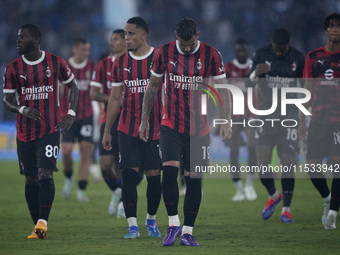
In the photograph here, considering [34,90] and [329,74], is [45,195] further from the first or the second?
[329,74]

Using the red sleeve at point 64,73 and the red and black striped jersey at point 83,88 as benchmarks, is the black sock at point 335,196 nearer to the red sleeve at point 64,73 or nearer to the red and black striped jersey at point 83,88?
the red sleeve at point 64,73

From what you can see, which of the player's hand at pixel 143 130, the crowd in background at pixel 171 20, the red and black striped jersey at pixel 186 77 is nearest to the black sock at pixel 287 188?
the red and black striped jersey at pixel 186 77

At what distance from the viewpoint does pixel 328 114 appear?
7.54 m

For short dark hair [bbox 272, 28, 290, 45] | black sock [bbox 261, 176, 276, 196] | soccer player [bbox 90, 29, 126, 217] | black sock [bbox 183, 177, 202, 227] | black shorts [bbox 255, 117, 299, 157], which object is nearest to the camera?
black sock [bbox 183, 177, 202, 227]

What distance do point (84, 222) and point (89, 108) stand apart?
3.23 metres

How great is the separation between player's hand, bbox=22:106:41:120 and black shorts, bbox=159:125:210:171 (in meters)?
1.34

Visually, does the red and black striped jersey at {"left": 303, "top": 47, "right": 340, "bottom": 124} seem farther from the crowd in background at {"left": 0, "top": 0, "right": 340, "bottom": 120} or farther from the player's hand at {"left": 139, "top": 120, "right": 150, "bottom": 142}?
the crowd in background at {"left": 0, "top": 0, "right": 340, "bottom": 120}

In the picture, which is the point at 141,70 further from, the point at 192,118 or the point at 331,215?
the point at 331,215

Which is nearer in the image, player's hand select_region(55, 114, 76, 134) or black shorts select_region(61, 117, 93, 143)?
player's hand select_region(55, 114, 76, 134)

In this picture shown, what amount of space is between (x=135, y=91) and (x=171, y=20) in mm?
15637

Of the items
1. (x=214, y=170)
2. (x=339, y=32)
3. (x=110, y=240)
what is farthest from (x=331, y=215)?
(x=214, y=170)

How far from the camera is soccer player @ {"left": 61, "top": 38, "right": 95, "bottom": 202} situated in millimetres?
10992

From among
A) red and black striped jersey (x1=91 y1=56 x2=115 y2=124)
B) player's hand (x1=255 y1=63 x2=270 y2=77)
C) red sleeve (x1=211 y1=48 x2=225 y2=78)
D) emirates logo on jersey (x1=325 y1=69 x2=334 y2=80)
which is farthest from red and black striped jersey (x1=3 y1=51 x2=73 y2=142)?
emirates logo on jersey (x1=325 y1=69 x2=334 y2=80)

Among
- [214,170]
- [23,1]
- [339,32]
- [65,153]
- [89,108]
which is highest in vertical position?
[23,1]
